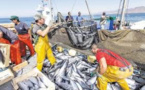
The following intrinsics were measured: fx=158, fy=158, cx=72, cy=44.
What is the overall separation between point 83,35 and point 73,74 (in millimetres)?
2002

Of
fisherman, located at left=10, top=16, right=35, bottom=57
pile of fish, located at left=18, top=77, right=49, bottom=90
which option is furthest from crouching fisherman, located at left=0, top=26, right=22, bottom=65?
pile of fish, located at left=18, top=77, right=49, bottom=90

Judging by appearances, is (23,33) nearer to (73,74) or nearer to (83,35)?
(83,35)

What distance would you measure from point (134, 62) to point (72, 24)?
3.78 m

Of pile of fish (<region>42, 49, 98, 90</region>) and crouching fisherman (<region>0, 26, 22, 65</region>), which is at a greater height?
crouching fisherman (<region>0, 26, 22, 65</region>)

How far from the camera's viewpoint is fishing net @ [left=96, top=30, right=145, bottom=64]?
19.0 feet

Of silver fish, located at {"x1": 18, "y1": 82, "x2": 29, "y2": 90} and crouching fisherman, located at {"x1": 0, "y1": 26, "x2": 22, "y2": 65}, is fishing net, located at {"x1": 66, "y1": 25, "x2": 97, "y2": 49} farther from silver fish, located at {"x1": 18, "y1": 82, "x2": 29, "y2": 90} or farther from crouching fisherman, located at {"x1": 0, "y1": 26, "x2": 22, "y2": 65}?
silver fish, located at {"x1": 18, "y1": 82, "x2": 29, "y2": 90}

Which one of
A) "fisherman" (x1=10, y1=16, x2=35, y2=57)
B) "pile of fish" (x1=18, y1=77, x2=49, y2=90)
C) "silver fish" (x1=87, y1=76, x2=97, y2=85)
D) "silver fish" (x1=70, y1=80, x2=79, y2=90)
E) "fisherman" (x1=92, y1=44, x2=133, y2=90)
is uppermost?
"fisherman" (x1=10, y1=16, x2=35, y2=57)

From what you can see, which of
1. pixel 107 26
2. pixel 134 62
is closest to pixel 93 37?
pixel 134 62

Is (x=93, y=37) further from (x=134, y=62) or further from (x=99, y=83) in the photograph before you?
(x=99, y=83)

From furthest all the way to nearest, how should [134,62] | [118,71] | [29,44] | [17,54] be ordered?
1. [29,44]
2. [134,62]
3. [17,54]
4. [118,71]

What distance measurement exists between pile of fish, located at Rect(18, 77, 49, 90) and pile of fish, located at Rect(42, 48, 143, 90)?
61 centimetres

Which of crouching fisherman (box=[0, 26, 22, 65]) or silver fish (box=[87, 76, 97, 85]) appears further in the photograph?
silver fish (box=[87, 76, 97, 85])

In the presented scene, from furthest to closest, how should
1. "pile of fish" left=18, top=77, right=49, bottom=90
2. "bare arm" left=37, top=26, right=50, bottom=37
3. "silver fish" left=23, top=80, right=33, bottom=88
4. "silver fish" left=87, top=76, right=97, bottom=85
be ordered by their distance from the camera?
"silver fish" left=87, top=76, right=97, bottom=85, "bare arm" left=37, top=26, right=50, bottom=37, "silver fish" left=23, top=80, right=33, bottom=88, "pile of fish" left=18, top=77, right=49, bottom=90

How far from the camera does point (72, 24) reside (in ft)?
27.5
